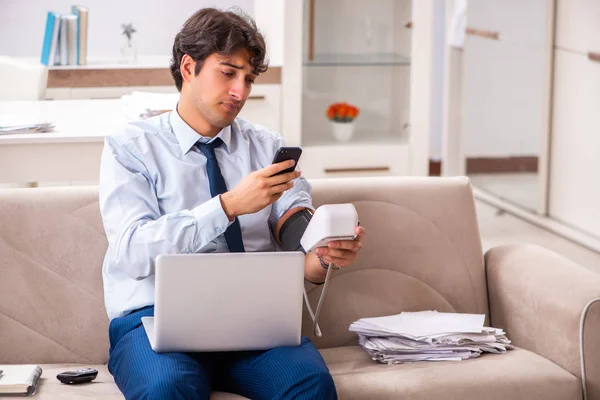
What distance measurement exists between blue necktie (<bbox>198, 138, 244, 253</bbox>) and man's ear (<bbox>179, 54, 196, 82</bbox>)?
0.55ft

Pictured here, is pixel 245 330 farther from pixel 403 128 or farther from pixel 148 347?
pixel 403 128

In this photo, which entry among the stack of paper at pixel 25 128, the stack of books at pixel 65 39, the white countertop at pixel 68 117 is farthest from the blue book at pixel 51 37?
the stack of paper at pixel 25 128

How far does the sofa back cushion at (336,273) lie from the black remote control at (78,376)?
158mm

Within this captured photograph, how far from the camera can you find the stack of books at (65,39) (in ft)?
15.3

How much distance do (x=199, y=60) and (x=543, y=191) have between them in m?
3.42

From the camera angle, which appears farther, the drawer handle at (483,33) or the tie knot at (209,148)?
the drawer handle at (483,33)

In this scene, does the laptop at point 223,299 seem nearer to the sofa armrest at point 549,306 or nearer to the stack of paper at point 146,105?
the sofa armrest at point 549,306

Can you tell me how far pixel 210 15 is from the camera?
2.25m

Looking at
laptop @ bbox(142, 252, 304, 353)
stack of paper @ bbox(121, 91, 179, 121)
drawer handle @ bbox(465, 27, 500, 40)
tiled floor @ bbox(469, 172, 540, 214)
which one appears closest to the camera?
laptop @ bbox(142, 252, 304, 353)

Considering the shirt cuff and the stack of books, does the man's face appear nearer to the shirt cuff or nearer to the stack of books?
the shirt cuff

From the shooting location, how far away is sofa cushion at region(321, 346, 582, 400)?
2.14 m

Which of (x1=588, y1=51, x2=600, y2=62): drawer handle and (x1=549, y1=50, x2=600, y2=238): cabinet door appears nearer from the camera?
(x1=588, y1=51, x2=600, y2=62): drawer handle

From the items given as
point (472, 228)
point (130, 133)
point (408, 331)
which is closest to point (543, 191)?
point (472, 228)

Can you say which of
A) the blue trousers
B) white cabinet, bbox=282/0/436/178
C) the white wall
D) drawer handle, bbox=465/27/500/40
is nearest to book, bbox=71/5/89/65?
the white wall
